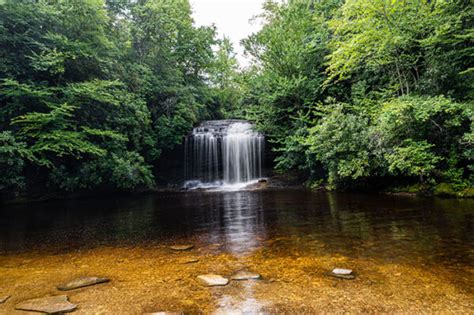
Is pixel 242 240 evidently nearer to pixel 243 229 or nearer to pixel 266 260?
pixel 243 229

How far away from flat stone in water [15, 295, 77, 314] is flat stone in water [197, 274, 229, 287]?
4.07 feet

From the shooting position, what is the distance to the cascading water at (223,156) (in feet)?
55.4

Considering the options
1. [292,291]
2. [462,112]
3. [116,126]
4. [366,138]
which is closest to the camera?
[292,291]

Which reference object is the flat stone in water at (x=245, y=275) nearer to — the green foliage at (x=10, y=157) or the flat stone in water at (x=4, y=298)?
the flat stone in water at (x=4, y=298)

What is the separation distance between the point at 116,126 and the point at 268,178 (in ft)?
29.9

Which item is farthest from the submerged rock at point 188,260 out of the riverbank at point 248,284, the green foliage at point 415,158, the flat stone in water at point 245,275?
the green foliage at point 415,158

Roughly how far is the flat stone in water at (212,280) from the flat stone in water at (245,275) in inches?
5.2

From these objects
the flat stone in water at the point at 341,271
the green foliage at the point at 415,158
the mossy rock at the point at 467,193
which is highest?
the green foliage at the point at 415,158

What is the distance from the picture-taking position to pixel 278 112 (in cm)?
1467

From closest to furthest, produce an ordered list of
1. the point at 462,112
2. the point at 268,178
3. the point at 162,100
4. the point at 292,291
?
1. the point at 292,291
2. the point at 462,112
3. the point at 268,178
4. the point at 162,100

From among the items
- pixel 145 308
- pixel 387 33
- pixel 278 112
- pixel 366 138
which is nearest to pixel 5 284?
pixel 145 308

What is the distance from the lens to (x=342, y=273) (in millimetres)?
2922

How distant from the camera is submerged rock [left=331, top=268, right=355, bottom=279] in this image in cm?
285

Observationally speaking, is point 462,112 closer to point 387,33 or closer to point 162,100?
point 387,33
